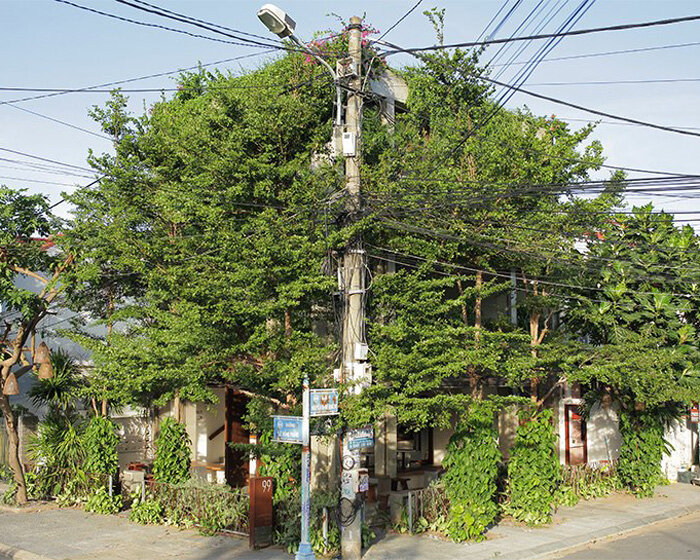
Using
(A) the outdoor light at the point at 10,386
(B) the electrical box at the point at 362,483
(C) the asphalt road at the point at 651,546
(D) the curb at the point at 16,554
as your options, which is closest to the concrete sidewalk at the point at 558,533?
(C) the asphalt road at the point at 651,546

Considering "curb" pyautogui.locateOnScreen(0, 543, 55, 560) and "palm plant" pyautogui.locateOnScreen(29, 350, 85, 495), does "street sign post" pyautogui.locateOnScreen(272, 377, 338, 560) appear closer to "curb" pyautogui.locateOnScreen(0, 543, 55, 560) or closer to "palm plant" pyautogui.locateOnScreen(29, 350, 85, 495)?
"curb" pyautogui.locateOnScreen(0, 543, 55, 560)

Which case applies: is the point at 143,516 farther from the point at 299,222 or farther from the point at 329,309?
the point at 299,222

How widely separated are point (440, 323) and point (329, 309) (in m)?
2.55

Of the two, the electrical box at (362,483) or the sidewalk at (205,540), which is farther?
the sidewalk at (205,540)

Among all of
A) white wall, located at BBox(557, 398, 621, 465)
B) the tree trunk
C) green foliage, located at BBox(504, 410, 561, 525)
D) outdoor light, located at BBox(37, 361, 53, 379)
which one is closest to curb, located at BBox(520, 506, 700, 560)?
green foliage, located at BBox(504, 410, 561, 525)

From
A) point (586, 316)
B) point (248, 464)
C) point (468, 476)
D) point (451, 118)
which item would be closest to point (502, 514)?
point (468, 476)

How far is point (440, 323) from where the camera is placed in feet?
53.0

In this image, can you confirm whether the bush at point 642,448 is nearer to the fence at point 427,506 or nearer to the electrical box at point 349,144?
the fence at point 427,506

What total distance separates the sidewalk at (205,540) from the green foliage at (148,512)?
227 mm

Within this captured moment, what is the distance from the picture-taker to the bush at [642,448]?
856 inches

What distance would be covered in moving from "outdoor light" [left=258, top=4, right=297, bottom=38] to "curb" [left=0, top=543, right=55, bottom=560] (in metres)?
10.7

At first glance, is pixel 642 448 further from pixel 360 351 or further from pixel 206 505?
pixel 206 505

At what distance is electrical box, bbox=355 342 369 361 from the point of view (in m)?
14.5

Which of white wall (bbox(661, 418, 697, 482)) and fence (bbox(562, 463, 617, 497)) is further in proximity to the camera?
white wall (bbox(661, 418, 697, 482))
